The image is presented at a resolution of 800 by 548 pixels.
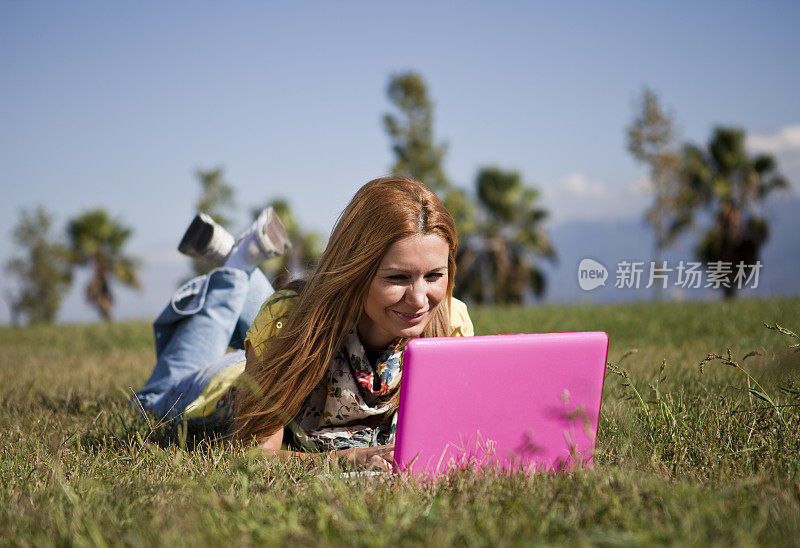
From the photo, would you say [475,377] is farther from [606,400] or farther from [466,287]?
[466,287]

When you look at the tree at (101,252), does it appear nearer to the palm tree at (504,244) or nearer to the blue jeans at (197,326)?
the palm tree at (504,244)

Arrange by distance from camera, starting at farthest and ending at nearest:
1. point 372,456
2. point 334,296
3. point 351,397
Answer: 1. point 351,397
2. point 334,296
3. point 372,456

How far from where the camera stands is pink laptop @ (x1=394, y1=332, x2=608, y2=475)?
7.23 feet

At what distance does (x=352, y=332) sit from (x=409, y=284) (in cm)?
47

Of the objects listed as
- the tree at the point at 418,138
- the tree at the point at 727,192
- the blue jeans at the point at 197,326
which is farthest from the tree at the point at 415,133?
the blue jeans at the point at 197,326

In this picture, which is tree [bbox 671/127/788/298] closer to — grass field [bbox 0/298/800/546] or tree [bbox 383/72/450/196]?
tree [bbox 383/72/450/196]

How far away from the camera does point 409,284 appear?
2719 millimetres

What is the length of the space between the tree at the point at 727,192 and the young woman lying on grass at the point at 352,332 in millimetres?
29374

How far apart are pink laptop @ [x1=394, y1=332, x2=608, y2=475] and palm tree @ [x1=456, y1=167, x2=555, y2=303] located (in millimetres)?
34714

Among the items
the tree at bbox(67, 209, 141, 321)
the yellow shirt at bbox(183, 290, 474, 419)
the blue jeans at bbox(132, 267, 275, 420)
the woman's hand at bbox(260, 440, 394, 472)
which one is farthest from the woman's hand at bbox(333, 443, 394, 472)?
the tree at bbox(67, 209, 141, 321)

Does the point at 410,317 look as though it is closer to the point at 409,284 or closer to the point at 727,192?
the point at 409,284

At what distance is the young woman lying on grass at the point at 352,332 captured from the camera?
271cm

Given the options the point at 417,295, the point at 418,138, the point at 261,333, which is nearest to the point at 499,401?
the point at 417,295

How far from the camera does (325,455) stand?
276 cm
